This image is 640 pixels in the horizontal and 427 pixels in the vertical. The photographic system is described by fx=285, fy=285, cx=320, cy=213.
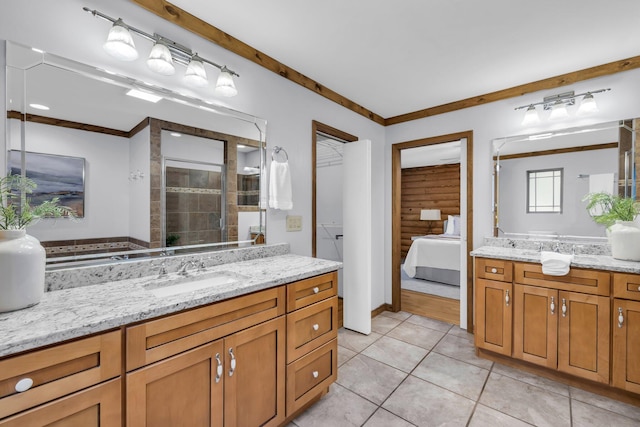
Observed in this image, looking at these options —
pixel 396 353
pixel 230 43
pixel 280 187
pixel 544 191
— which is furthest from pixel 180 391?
pixel 544 191

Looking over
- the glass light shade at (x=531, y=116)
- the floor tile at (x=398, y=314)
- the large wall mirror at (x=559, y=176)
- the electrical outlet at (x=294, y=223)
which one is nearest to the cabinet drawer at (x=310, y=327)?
the electrical outlet at (x=294, y=223)

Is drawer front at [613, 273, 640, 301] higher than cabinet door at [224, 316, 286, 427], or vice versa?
drawer front at [613, 273, 640, 301]

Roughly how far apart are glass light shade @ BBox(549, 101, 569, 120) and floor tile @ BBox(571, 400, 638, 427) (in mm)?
2267

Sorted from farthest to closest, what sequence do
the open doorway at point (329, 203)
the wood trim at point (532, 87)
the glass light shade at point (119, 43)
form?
the open doorway at point (329, 203) → the wood trim at point (532, 87) → the glass light shade at point (119, 43)

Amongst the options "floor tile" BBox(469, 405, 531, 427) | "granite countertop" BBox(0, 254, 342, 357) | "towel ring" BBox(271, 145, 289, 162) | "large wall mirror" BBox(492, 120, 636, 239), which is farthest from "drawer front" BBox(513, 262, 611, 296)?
"towel ring" BBox(271, 145, 289, 162)

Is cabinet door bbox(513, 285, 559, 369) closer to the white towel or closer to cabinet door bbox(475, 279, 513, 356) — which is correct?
cabinet door bbox(475, 279, 513, 356)

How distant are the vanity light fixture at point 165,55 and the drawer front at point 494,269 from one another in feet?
7.96

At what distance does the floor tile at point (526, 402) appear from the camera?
1.80 m

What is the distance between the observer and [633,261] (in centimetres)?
204

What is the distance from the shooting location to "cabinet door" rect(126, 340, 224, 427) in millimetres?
1074

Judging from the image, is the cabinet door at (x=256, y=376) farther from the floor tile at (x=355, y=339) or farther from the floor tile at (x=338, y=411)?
the floor tile at (x=355, y=339)

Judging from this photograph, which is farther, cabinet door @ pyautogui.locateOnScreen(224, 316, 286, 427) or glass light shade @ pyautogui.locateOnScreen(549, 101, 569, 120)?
glass light shade @ pyautogui.locateOnScreen(549, 101, 569, 120)

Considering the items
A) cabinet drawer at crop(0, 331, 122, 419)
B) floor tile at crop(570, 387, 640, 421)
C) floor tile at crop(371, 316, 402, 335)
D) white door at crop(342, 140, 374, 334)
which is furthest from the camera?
floor tile at crop(371, 316, 402, 335)

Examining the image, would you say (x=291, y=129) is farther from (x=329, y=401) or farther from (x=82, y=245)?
(x=329, y=401)
